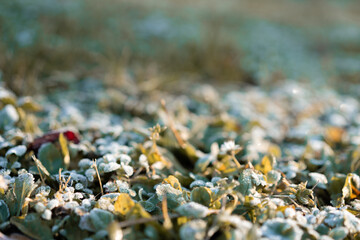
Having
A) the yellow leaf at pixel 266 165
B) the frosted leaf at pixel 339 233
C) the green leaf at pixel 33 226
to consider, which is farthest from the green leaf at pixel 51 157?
the frosted leaf at pixel 339 233

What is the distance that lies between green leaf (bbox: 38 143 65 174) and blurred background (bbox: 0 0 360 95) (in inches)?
37.3

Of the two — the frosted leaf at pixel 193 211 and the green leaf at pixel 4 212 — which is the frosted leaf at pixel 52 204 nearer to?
the green leaf at pixel 4 212

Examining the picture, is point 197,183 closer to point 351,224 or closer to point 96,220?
point 96,220

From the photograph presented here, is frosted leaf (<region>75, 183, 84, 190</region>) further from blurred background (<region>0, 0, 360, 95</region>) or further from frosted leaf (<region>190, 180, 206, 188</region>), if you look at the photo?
blurred background (<region>0, 0, 360, 95</region>)

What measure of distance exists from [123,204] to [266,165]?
28.3 inches

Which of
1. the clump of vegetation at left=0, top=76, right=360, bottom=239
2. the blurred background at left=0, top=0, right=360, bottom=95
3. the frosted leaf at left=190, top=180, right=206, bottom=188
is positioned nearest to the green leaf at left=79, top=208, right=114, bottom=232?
the clump of vegetation at left=0, top=76, right=360, bottom=239

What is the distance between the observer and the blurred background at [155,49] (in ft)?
9.28

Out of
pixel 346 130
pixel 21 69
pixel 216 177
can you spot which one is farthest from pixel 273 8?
pixel 216 177

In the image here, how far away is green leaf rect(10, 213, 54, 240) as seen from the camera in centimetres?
111

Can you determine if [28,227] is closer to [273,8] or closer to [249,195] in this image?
[249,195]

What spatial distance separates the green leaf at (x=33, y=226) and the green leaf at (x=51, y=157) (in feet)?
1.21

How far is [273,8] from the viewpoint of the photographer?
7.42m

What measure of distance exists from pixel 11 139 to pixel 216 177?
3.25ft

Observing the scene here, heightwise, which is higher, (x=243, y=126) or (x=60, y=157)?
(x=60, y=157)
